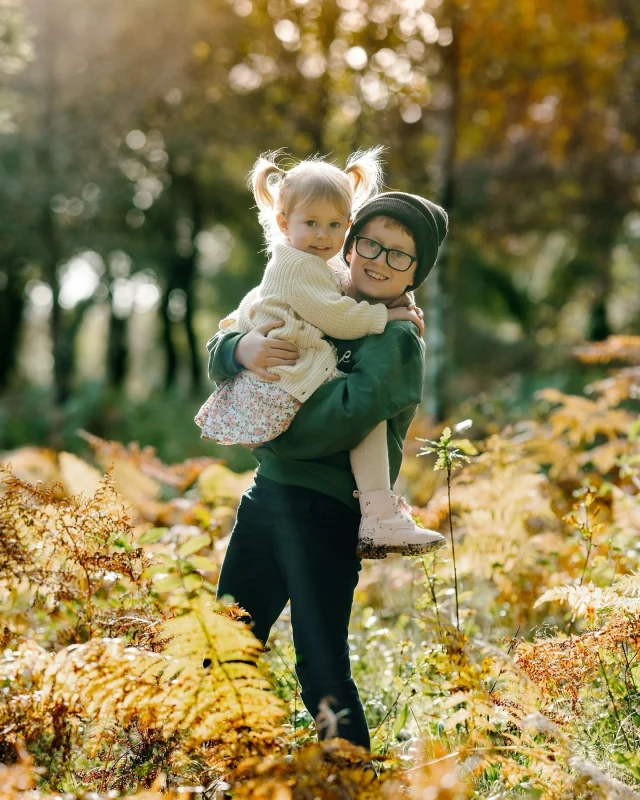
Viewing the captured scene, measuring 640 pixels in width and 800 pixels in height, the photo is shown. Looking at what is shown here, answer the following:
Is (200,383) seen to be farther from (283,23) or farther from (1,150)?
(283,23)

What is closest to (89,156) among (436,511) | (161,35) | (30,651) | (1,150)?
(1,150)

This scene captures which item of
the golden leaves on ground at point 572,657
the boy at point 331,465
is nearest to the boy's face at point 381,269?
the boy at point 331,465

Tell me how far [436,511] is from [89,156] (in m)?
13.2

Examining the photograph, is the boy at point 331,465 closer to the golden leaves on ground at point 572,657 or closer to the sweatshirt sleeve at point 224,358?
the sweatshirt sleeve at point 224,358

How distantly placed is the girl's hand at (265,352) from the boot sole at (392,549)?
0.66 meters

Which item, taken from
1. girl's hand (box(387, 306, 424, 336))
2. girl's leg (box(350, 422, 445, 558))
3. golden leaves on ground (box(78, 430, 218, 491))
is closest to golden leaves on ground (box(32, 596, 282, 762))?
girl's leg (box(350, 422, 445, 558))

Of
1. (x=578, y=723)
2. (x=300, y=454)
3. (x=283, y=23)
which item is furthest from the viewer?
(x=283, y=23)

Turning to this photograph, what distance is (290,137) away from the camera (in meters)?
15.4

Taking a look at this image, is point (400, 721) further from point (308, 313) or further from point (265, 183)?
point (265, 183)

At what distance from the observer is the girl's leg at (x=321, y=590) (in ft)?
9.04

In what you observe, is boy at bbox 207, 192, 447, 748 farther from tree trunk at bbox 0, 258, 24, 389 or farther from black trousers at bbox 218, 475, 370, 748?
tree trunk at bbox 0, 258, 24, 389

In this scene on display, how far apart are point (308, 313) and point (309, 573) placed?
0.90 meters

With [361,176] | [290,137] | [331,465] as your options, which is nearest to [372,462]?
[331,465]

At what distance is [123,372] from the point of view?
2183 centimetres
